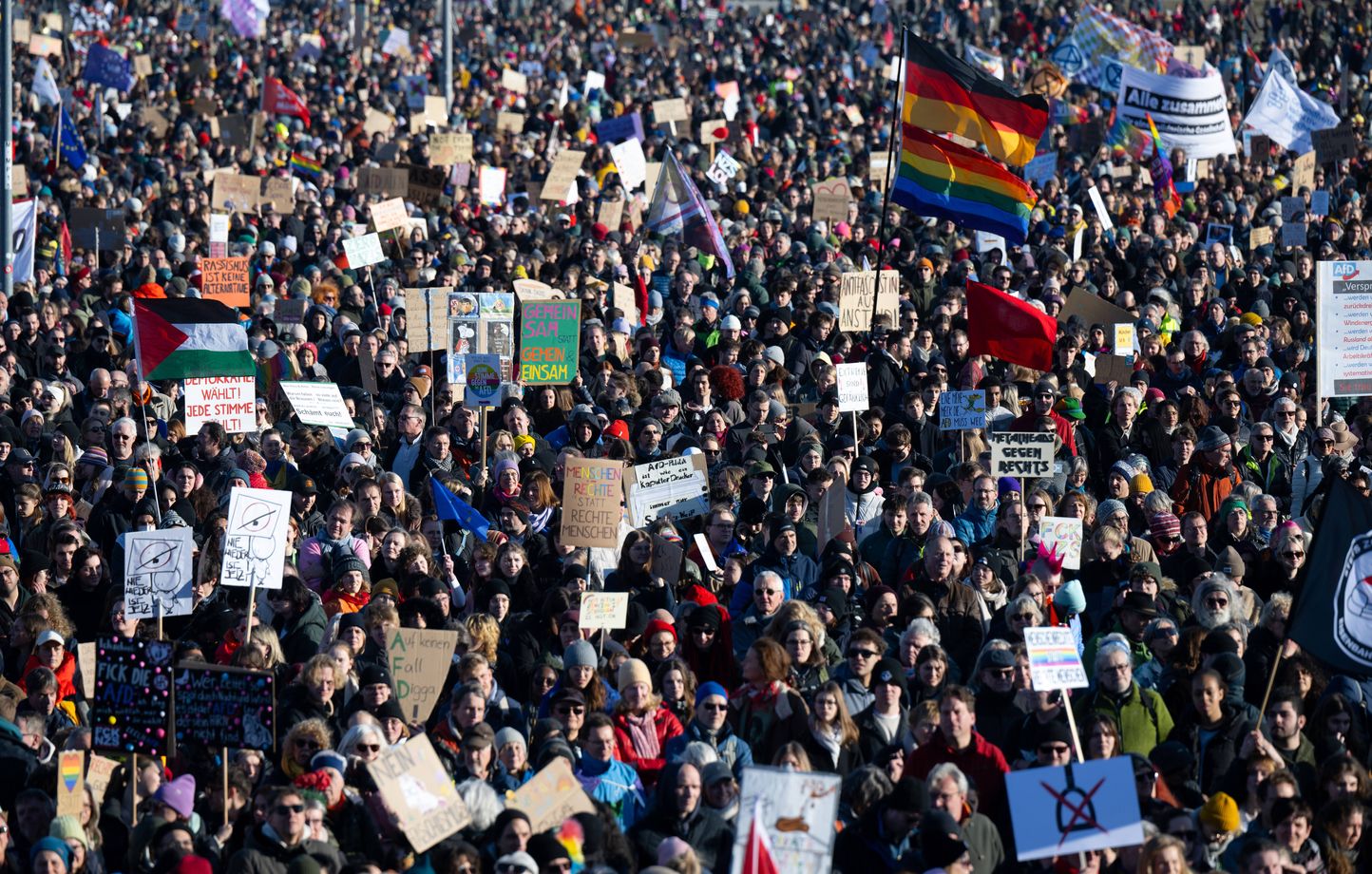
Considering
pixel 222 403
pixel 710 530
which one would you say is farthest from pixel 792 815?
pixel 222 403

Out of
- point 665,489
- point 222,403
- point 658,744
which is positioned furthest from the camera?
point 222,403

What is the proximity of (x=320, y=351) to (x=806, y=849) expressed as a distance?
A: 10.4 m

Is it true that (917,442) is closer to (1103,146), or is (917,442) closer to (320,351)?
(320,351)

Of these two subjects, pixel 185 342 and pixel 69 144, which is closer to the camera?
pixel 185 342

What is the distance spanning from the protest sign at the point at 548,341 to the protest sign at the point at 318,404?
123 cm

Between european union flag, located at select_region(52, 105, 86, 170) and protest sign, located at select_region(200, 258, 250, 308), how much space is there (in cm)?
794

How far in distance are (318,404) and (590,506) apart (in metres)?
3.41

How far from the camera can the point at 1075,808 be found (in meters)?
6.94

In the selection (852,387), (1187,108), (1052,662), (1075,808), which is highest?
(1187,108)

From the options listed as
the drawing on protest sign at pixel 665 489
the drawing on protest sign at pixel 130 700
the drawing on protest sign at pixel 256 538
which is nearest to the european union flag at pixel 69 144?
the drawing on protest sign at pixel 665 489

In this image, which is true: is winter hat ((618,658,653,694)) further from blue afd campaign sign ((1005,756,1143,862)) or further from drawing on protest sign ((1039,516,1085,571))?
drawing on protest sign ((1039,516,1085,571))

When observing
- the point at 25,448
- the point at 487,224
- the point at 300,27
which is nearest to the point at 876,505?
Result: the point at 25,448

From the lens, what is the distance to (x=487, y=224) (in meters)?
21.9

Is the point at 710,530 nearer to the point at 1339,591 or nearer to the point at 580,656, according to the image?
the point at 580,656
